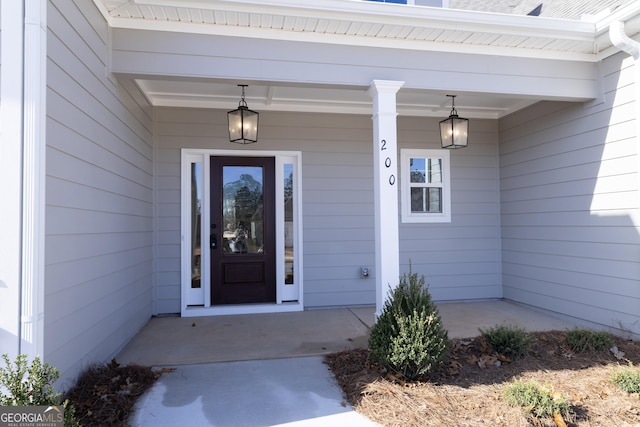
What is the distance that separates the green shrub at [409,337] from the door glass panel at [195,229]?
269 cm

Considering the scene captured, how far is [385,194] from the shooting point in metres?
3.36

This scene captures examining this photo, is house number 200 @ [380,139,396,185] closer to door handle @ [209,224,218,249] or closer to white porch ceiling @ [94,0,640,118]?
white porch ceiling @ [94,0,640,118]

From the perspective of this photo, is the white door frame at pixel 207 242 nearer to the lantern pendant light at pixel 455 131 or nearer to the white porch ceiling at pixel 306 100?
the white porch ceiling at pixel 306 100

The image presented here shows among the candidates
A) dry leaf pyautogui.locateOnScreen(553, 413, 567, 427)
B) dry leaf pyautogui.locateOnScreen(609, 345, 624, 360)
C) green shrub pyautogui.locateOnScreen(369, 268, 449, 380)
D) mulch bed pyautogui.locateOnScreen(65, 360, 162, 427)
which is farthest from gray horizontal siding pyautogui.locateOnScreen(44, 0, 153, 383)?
dry leaf pyautogui.locateOnScreen(609, 345, 624, 360)

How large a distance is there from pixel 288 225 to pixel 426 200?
1.92 m

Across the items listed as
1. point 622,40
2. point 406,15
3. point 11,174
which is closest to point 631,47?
point 622,40

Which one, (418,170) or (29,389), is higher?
(418,170)

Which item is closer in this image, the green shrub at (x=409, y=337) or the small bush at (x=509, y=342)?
the green shrub at (x=409, y=337)

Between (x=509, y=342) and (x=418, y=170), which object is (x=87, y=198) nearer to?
(x=509, y=342)

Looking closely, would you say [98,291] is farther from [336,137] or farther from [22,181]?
[336,137]

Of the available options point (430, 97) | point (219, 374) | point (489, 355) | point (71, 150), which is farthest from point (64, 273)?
point (430, 97)

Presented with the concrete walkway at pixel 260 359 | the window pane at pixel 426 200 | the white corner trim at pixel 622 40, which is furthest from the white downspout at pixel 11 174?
the white corner trim at pixel 622 40

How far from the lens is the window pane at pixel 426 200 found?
5.21 metres

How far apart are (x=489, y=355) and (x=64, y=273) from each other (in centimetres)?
315
